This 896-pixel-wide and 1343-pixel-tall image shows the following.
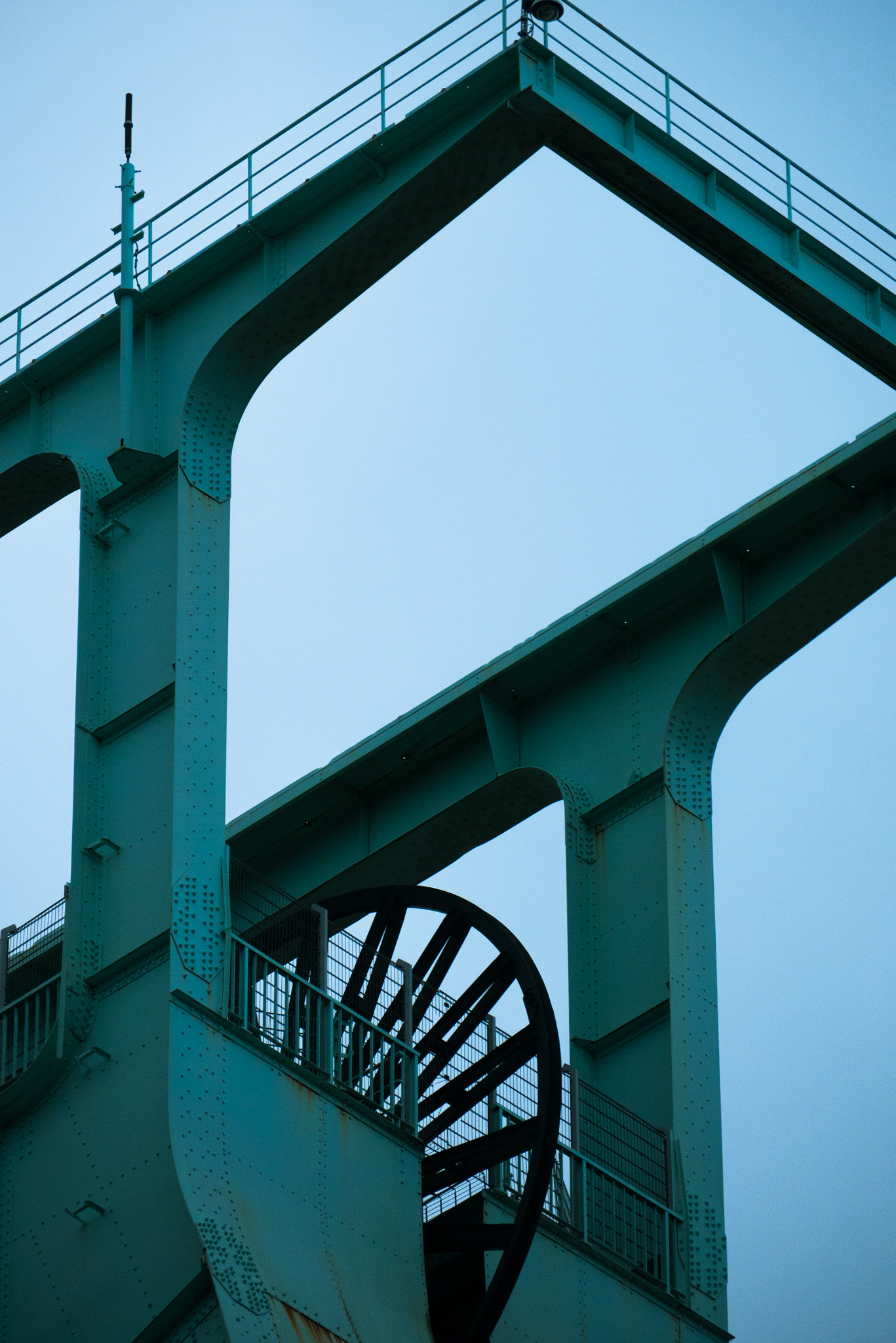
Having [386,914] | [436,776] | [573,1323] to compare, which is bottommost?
[573,1323]

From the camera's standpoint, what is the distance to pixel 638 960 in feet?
80.4

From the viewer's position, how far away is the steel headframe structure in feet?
60.4

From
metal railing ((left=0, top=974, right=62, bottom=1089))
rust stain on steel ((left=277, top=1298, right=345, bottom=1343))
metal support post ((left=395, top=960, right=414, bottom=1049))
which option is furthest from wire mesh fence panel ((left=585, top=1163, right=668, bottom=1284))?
metal railing ((left=0, top=974, right=62, bottom=1089))

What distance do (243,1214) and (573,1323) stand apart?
4.93m

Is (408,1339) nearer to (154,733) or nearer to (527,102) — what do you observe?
(154,733)

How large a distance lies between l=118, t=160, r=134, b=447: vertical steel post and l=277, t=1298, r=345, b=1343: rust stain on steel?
8444mm

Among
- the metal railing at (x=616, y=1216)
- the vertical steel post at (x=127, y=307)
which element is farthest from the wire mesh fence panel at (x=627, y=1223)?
the vertical steel post at (x=127, y=307)

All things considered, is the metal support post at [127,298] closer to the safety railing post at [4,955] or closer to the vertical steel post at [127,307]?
the vertical steel post at [127,307]

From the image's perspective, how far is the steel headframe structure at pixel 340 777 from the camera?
18.4 m

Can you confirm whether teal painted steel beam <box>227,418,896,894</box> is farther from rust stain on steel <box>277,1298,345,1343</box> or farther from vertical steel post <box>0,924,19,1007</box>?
rust stain on steel <box>277,1298,345,1343</box>

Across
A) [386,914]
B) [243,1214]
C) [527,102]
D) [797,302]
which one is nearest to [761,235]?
[797,302]

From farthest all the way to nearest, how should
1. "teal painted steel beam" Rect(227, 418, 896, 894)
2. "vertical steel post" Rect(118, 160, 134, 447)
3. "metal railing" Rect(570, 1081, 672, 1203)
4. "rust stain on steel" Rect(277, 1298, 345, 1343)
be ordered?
"teal painted steel beam" Rect(227, 418, 896, 894), "metal railing" Rect(570, 1081, 672, 1203), "vertical steel post" Rect(118, 160, 134, 447), "rust stain on steel" Rect(277, 1298, 345, 1343)

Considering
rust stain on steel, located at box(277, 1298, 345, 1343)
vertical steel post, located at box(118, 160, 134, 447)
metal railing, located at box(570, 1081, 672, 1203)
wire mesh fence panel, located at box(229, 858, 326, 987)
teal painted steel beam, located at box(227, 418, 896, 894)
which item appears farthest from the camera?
teal painted steel beam, located at box(227, 418, 896, 894)

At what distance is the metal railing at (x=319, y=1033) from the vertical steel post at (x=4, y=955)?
2.52m
